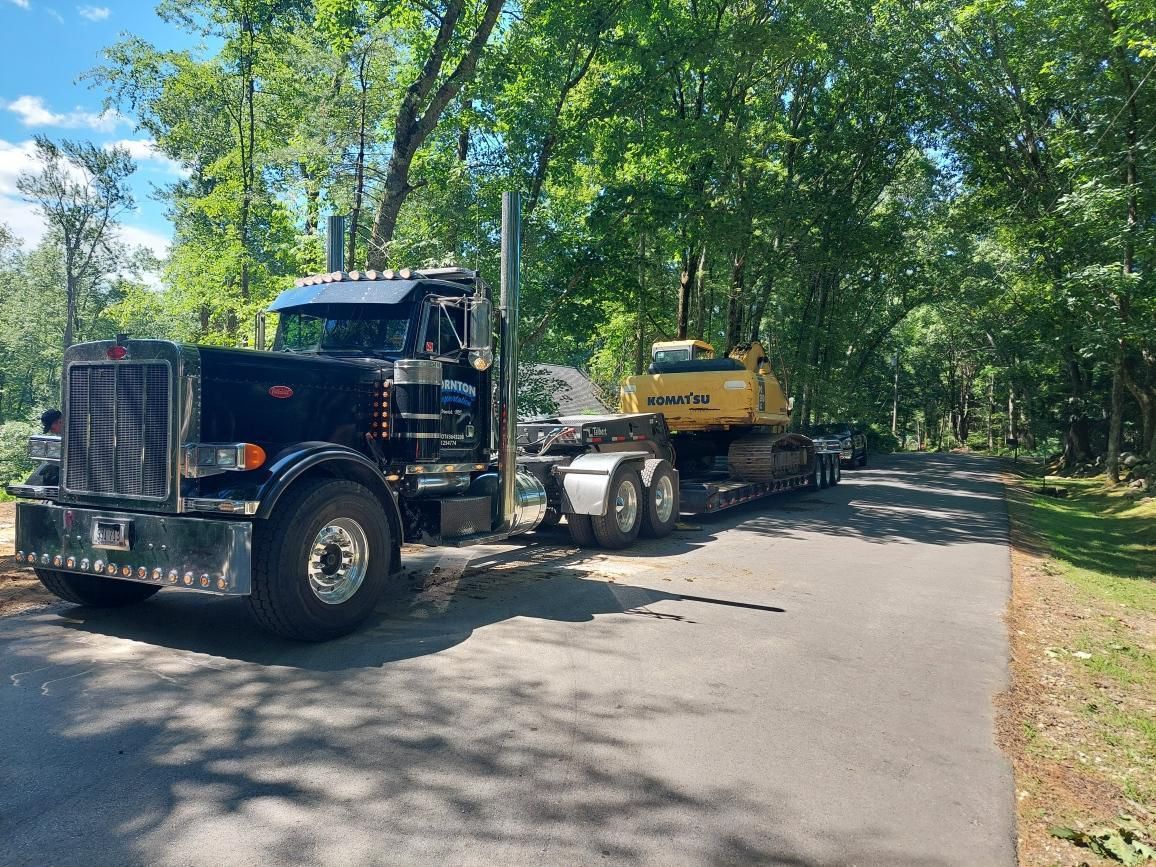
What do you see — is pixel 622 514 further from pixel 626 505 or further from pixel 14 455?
pixel 14 455

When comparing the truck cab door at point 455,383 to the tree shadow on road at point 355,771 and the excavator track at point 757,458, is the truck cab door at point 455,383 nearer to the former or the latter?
the tree shadow on road at point 355,771

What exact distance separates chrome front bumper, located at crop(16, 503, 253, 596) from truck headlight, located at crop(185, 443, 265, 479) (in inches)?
14.0

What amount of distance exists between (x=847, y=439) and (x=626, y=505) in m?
23.4

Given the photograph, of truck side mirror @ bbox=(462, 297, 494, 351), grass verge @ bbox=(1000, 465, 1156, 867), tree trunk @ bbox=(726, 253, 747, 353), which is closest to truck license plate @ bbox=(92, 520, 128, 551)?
truck side mirror @ bbox=(462, 297, 494, 351)

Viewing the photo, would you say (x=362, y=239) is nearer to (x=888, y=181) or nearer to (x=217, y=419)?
(x=217, y=419)

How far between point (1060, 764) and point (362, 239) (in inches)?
724

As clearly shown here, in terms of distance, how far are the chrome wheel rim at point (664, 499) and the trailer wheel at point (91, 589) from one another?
6.76 meters

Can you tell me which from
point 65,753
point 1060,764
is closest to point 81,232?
point 65,753

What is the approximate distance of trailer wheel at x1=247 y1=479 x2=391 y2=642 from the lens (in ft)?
18.1

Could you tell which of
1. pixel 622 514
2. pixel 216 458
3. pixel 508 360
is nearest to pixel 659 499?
pixel 622 514

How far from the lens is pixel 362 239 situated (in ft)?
63.9

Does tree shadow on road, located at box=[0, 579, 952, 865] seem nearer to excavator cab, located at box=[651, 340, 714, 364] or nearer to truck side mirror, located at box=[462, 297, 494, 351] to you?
truck side mirror, located at box=[462, 297, 494, 351]

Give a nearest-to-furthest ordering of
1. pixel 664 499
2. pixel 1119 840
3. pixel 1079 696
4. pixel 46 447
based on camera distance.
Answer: pixel 1119 840 → pixel 1079 696 → pixel 46 447 → pixel 664 499

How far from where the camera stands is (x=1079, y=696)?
5.36 m
